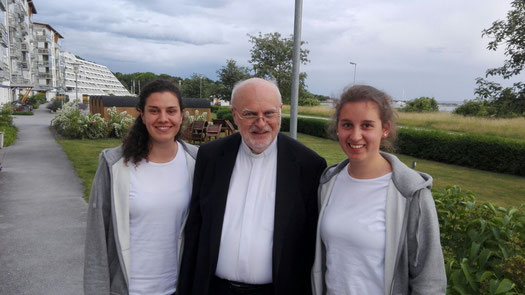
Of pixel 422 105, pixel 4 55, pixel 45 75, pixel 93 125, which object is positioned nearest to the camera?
Answer: pixel 93 125

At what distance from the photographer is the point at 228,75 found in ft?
118

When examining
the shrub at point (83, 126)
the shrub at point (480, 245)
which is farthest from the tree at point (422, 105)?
the shrub at point (480, 245)

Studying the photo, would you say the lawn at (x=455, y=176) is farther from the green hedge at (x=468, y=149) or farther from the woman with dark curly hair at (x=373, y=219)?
the woman with dark curly hair at (x=373, y=219)

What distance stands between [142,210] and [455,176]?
13059 mm

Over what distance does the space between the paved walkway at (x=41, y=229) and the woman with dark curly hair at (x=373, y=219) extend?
3459 mm

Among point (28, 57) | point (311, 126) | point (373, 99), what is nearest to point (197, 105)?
point (311, 126)

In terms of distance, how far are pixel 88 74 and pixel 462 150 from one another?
Result: 7821 inches

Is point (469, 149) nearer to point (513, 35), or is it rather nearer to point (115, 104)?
point (513, 35)

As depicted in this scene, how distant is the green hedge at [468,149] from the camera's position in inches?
541

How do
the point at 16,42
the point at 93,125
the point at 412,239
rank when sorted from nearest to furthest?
the point at 412,239 < the point at 93,125 < the point at 16,42

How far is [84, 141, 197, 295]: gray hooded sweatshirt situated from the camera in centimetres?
222

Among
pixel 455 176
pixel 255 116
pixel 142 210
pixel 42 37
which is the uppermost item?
pixel 42 37

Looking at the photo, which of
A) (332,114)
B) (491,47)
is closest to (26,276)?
(332,114)

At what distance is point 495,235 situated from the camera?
2098 mm
